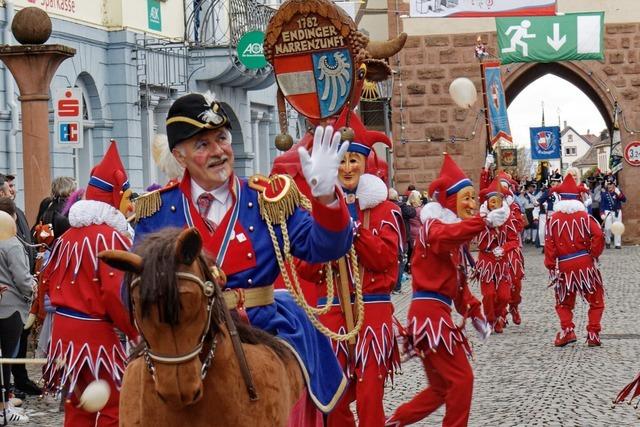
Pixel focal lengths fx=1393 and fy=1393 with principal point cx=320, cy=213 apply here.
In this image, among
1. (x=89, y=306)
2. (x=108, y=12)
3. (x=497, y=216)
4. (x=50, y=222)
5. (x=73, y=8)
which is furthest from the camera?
(x=108, y=12)

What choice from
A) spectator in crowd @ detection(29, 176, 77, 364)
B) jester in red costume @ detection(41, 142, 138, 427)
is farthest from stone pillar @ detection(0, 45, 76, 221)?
jester in red costume @ detection(41, 142, 138, 427)

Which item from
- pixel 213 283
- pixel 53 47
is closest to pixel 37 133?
pixel 53 47

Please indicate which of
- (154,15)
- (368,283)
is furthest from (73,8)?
(368,283)

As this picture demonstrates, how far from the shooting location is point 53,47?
13031 mm

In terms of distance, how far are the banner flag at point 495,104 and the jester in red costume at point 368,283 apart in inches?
75.5

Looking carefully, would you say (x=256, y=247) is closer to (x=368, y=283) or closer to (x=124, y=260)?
(x=124, y=260)

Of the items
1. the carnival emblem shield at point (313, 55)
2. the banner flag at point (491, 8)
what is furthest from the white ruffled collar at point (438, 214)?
the banner flag at point (491, 8)

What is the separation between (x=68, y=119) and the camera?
1409 centimetres

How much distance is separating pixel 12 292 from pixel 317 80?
14.0 ft

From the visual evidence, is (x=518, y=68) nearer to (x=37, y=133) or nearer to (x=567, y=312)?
(x=567, y=312)

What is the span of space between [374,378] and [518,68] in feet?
A: 89.7

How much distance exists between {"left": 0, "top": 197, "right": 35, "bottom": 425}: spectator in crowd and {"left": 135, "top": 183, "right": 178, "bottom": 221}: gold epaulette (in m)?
5.24

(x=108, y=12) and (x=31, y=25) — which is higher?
(x=108, y=12)

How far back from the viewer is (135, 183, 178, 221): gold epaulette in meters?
5.47
